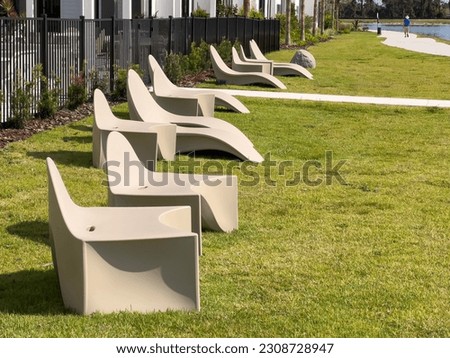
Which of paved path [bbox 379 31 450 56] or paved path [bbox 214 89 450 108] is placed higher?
paved path [bbox 379 31 450 56]

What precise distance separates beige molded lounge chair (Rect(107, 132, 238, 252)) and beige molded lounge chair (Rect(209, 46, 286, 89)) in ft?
48.4

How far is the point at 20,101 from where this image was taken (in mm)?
14188

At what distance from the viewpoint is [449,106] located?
20.3m

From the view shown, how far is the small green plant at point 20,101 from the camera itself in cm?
1413

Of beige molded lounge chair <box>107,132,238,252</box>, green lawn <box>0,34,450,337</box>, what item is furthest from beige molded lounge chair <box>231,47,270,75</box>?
beige molded lounge chair <box>107,132,238,252</box>

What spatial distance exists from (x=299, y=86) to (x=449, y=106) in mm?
5358

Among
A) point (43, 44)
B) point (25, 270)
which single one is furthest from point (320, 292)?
point (43, 44)

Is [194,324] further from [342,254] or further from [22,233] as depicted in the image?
[22,233]

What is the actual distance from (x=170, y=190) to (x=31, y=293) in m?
1.95

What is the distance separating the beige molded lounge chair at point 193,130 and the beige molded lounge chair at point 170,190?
3792 mm

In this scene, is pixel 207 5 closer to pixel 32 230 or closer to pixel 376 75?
pixel 376 75

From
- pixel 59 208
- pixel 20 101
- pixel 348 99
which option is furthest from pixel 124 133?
pixel 348 99

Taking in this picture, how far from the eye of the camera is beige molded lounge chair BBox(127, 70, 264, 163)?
13008mm

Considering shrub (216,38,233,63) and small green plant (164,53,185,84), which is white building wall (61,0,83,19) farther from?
small green plant (164,53,185,84)
